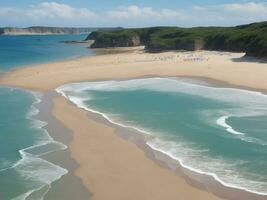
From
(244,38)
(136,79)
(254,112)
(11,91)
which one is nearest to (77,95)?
Answer: (11,91)

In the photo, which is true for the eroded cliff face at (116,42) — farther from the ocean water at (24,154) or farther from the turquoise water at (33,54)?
the ocean water at (24,154)

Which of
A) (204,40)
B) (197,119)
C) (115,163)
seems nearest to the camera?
(115,163)

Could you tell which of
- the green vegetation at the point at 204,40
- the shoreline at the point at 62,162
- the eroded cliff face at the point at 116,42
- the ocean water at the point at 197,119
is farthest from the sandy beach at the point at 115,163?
the eroded cliff face at the point at 116,42

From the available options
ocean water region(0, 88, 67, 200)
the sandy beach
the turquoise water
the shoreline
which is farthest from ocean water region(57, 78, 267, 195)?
the turquoise water

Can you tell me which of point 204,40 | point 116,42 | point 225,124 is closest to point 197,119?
point 225,124

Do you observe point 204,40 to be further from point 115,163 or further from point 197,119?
point 115,163

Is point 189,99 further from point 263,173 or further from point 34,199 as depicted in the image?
point 34,199

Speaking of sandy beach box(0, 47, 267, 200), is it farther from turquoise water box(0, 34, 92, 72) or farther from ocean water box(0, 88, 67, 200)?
turquoise water box(0, 34, 92, 72)
